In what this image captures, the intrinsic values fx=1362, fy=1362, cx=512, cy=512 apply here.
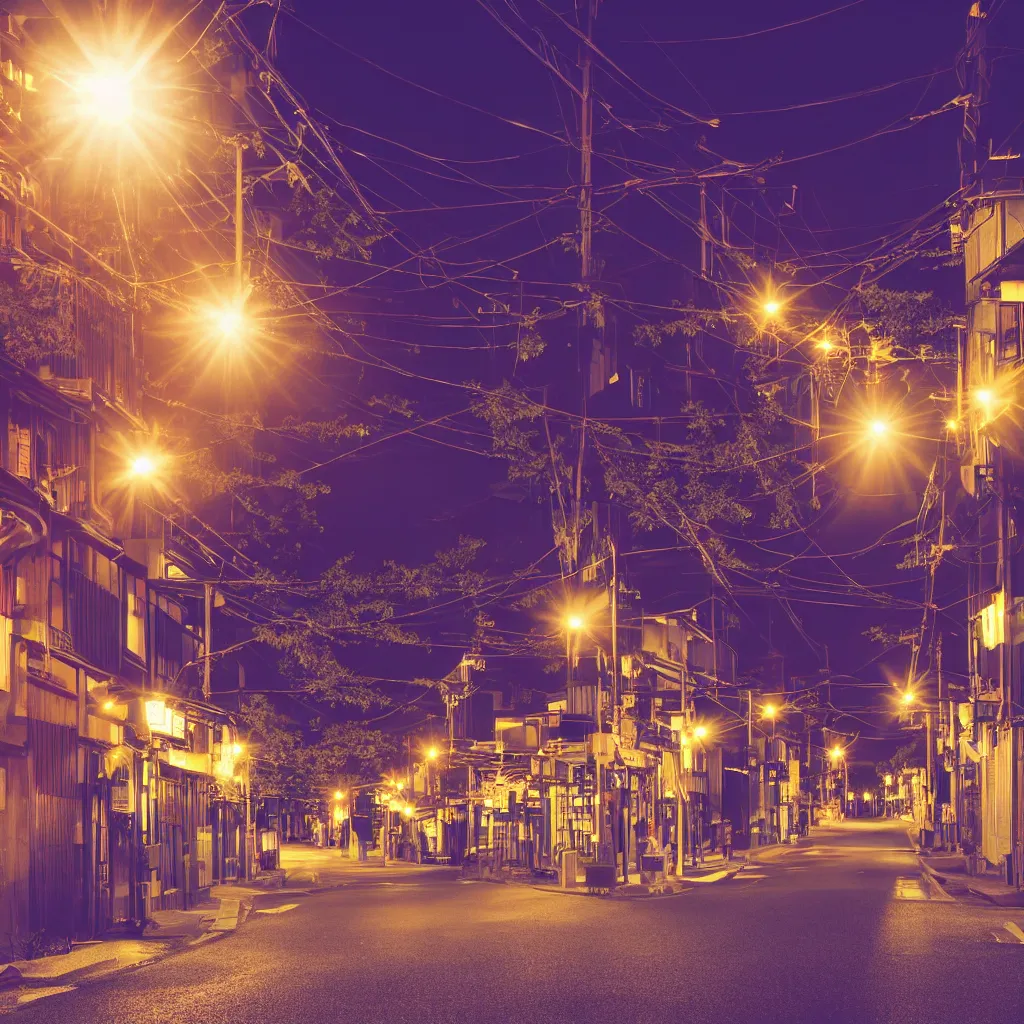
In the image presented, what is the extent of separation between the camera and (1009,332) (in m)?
35.4

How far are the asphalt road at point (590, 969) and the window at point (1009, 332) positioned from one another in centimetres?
1456

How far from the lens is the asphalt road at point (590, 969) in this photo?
12766 millimetres

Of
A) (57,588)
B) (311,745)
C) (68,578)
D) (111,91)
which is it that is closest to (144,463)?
(68,578)

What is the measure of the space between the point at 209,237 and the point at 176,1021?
2585 centimetres

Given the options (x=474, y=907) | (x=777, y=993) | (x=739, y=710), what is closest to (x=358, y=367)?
(x=474, y=907)

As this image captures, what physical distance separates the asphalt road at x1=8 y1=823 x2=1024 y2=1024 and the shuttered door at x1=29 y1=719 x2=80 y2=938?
8.41ft

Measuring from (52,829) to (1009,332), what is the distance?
2620cm

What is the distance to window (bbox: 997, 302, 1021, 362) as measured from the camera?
113 ft

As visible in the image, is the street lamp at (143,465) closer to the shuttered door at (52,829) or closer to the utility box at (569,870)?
the shuttered door at (52,829)

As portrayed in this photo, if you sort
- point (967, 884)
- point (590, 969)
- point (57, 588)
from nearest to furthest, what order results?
point (590, 969), point (57, 588), point (967, 884)

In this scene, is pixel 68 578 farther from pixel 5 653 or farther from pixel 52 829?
pixel 52 829

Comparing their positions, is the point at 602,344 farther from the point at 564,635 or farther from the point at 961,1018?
the point at 961,1018

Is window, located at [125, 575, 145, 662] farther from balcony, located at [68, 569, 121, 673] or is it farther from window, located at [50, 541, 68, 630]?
window, located at [50, 541, 68, 630]

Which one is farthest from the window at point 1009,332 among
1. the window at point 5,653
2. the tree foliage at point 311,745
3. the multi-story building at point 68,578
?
the tree foliage at point 311,745
